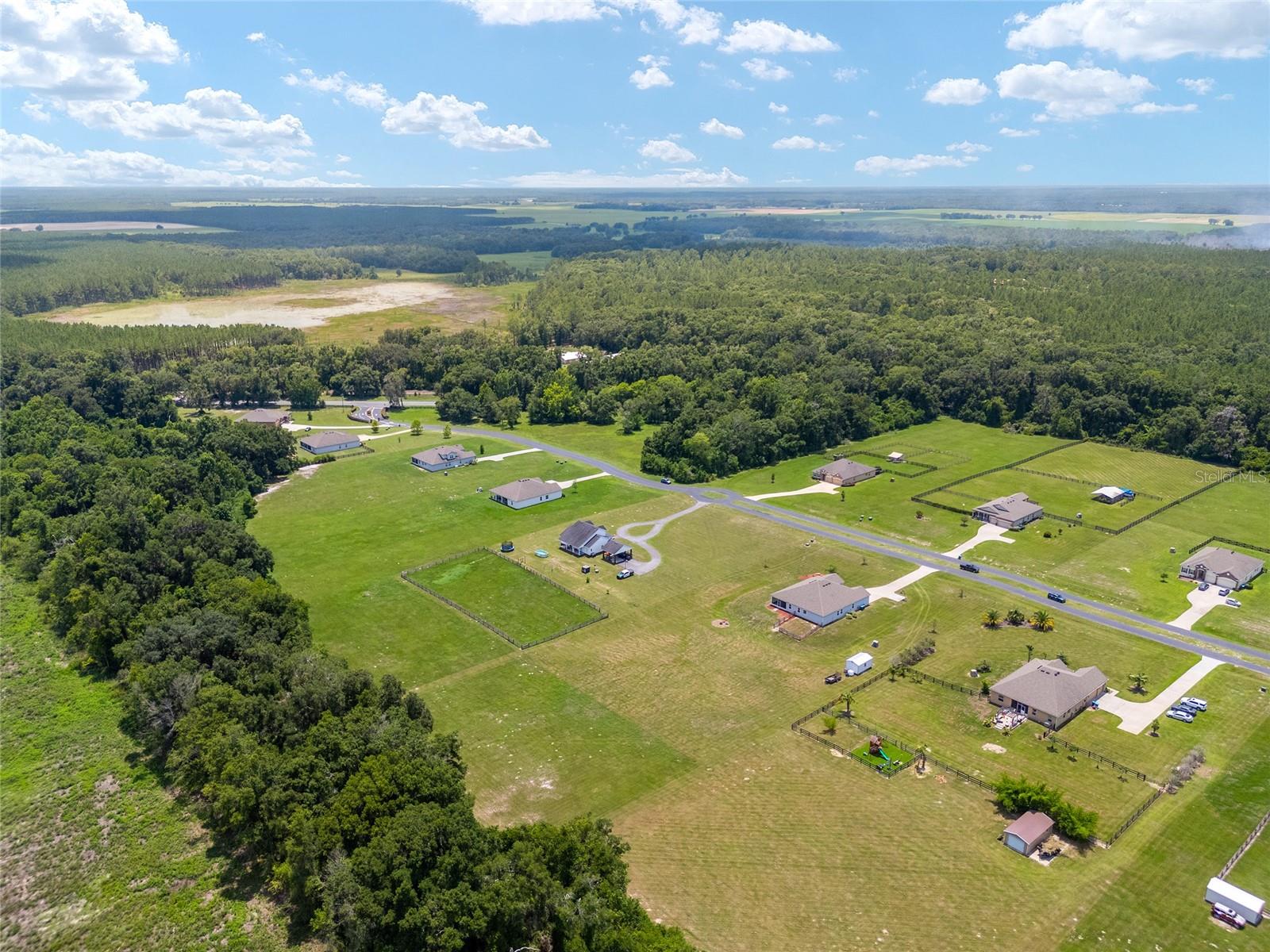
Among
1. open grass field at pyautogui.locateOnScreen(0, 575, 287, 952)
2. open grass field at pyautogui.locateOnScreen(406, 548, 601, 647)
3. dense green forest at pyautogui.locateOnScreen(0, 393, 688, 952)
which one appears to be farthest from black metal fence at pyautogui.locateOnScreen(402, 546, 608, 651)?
open grass field at pyautogui.locateOnScreen(0, 575, 287, 952)

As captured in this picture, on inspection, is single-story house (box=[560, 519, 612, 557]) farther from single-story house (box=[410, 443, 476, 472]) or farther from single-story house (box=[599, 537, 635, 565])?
single-story house (box=[410, 443, 476, 472])

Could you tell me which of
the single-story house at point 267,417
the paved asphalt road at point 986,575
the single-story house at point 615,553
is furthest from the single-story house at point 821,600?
the single-story house at point 267,417

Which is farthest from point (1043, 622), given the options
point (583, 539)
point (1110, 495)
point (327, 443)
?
point (327, 443)

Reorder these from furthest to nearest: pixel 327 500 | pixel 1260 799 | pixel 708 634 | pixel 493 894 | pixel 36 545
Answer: pixel 327 500 → pixel 36 545 → pixel 708 634 → pixel 1260 799 → pixel 493 894

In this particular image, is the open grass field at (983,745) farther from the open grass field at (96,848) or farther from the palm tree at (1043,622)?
the open grass field at (96,848)

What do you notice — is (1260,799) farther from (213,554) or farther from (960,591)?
(213,554)

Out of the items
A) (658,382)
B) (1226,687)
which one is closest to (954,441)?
(658,382)
